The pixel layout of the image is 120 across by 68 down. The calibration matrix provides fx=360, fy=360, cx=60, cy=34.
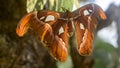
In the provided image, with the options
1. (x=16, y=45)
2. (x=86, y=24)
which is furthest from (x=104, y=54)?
(x=86, y=24)

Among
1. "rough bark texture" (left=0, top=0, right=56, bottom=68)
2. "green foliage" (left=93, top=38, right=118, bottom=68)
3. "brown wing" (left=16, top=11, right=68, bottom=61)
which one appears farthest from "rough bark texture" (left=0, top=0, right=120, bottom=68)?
"green foliage" (left=93, top=38, right=118, bottom=68)

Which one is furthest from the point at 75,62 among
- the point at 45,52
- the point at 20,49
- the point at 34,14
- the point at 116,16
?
the point at 34,14

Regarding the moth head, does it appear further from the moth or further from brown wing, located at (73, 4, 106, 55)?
brown wing, located at (73, 4, 106, 55)

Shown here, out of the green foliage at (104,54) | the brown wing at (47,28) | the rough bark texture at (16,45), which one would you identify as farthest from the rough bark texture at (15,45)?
the green foliage at (104,54)

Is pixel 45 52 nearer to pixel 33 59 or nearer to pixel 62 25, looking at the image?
pixel 33 59

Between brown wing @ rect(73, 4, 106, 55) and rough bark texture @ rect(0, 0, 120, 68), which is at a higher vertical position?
brown wing @ rect(73, 4, 106, 55)

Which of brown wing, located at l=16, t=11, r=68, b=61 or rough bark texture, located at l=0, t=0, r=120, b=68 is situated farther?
rough bark texture, located at l=0, t=0, r=120, b=68

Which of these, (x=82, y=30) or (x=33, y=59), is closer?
(x=82, y=30)

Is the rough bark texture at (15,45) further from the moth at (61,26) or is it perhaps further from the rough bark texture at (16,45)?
the moth at (61,26)
